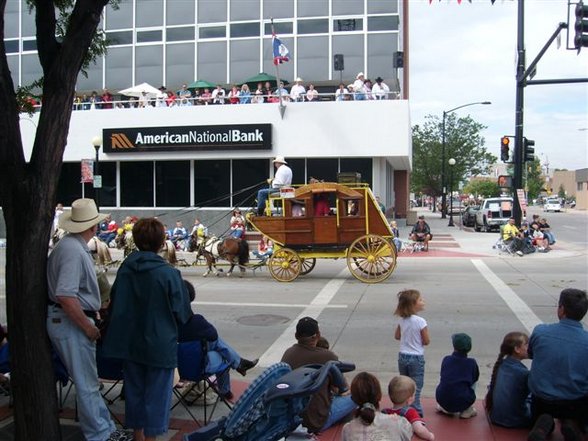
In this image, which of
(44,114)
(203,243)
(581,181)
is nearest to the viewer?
(44,114)

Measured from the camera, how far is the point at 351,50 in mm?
29344

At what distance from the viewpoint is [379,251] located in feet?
47.8

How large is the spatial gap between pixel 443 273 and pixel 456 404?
37.6 ft

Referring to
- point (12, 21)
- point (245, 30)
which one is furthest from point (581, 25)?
point (12, 21)

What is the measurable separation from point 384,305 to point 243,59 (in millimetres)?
21943

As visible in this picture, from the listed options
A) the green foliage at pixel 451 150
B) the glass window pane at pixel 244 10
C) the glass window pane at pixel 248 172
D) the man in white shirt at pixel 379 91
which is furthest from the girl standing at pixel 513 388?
the green foliage at pixel 451 150

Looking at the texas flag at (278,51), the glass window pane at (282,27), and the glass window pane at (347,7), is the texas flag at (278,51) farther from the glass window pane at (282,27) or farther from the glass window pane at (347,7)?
the glass window pane at (347,7)

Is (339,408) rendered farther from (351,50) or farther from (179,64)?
(179,64)

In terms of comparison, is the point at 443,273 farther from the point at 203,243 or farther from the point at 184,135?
the point at 184,135

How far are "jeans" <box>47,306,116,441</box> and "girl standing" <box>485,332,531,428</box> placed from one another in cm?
332

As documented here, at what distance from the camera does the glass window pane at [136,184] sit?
2848 centimetres

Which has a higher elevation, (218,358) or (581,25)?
(581,25)

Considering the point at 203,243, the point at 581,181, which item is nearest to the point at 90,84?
the point at 203,243

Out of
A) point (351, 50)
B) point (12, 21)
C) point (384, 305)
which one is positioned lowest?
point (384, 305)
